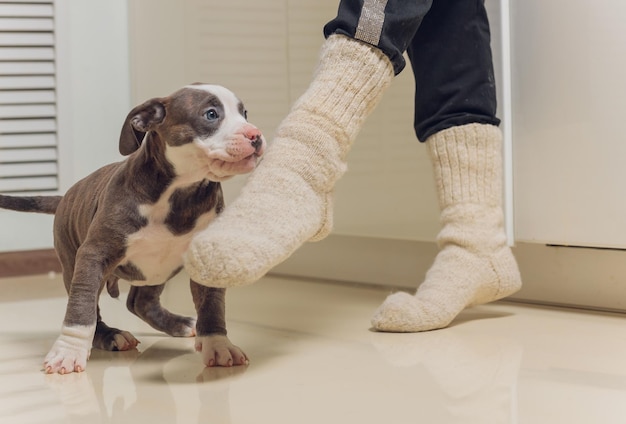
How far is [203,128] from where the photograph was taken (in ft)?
3.50

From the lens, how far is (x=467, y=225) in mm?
1315

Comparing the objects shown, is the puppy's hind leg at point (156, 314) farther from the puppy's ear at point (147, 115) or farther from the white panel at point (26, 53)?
the white panel at point (26, 53)

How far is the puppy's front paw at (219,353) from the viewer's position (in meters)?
1.09

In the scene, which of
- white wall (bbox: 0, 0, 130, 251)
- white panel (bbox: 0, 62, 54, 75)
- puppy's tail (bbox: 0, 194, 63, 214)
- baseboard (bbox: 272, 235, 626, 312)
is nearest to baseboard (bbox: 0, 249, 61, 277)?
white wall (bbox: 0, 0, 130, 251)

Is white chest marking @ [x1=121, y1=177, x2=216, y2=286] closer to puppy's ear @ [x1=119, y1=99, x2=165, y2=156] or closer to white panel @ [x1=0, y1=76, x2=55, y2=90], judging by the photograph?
puppy's ear @ [x1=119, y1=99, x2=165, y2=156]

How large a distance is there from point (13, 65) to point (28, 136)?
0.16m

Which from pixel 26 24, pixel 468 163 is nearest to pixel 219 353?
pixel 468 163

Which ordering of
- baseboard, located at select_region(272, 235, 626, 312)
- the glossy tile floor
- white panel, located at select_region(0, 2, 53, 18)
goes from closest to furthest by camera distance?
the glossy tile floor < baseboard, located at select_region(272, 235, 626, 312) < white panel, located at select_region(0, 2, 53, 18)

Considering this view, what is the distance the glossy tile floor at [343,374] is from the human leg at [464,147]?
7 cm

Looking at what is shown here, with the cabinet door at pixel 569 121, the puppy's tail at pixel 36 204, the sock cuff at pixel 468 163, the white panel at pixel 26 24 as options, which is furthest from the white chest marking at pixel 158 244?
the white panel at pixel 26 24

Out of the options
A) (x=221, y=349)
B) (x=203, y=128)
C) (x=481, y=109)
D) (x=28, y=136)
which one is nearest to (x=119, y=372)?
(x=221, y=349)

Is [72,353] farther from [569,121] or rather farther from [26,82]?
[26,82]

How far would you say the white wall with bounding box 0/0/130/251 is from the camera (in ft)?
6.70

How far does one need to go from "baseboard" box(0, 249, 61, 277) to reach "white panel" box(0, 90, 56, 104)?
33 cm
